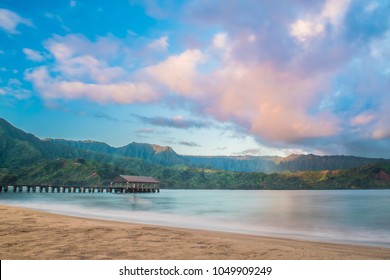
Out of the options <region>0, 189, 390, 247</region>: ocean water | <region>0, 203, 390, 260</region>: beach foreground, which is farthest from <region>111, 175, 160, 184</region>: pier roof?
<region>0, 203, 390, 260</region>: beach foreground

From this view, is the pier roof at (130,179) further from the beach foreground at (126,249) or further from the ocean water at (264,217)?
the beach foreground at (126,249)

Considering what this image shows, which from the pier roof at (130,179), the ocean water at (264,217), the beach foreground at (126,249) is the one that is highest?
the beach foreground at (126,249)

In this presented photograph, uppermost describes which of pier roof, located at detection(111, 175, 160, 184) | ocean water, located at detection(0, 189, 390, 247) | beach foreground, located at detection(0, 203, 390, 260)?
beach foreground, located at detection(0, 203, 390, 260)

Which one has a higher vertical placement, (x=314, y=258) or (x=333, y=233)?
(x=314, y=258)

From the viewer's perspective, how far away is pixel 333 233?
870 inches

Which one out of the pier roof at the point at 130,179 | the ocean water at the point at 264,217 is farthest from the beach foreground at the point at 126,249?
the pier roof at the point at 130,179

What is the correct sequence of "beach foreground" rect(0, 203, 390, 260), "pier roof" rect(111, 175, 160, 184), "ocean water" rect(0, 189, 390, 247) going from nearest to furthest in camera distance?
"beach foreground" rect(0, 203, 390, 260), "ocean water" rect(0, 189, 390, 247), "pier roof" rect(111, 175, 160, 184)

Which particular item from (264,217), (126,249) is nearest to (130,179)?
(264,217)

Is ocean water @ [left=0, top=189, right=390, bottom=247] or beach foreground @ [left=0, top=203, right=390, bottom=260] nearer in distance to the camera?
beach foreground @ [left=0, top=203, right=390, bottom=260]

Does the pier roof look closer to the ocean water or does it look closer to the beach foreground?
the ocean water

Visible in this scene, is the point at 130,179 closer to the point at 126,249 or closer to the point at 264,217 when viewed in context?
the point at 264,217
